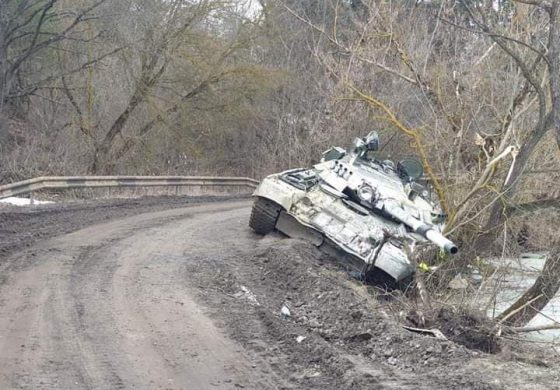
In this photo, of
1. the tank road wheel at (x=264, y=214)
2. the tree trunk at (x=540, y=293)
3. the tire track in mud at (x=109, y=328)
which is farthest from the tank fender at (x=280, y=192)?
the tree trunk at (x=540, y=293)

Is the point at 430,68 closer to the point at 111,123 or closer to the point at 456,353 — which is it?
the point at 456,353

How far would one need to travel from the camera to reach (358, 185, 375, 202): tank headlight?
40.6ft

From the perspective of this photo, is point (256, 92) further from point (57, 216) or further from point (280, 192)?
point (280, 192)

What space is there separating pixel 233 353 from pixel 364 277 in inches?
202

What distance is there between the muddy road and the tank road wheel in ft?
3.70

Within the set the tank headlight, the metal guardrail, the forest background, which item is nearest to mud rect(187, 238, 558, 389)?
the tank headlight

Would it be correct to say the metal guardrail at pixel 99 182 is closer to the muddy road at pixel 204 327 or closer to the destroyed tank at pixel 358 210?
the muddy road at pixel 204 327

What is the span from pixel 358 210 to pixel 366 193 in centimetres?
32

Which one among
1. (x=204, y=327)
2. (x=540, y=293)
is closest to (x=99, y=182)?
(x=540, y=293)

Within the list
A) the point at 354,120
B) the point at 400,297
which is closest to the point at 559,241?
the point at 400,297

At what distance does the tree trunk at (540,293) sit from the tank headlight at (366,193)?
101 inches

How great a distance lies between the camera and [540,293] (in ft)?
37.6

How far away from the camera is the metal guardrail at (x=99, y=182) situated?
15803 millimetres

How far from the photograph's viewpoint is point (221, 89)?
27719 mm
